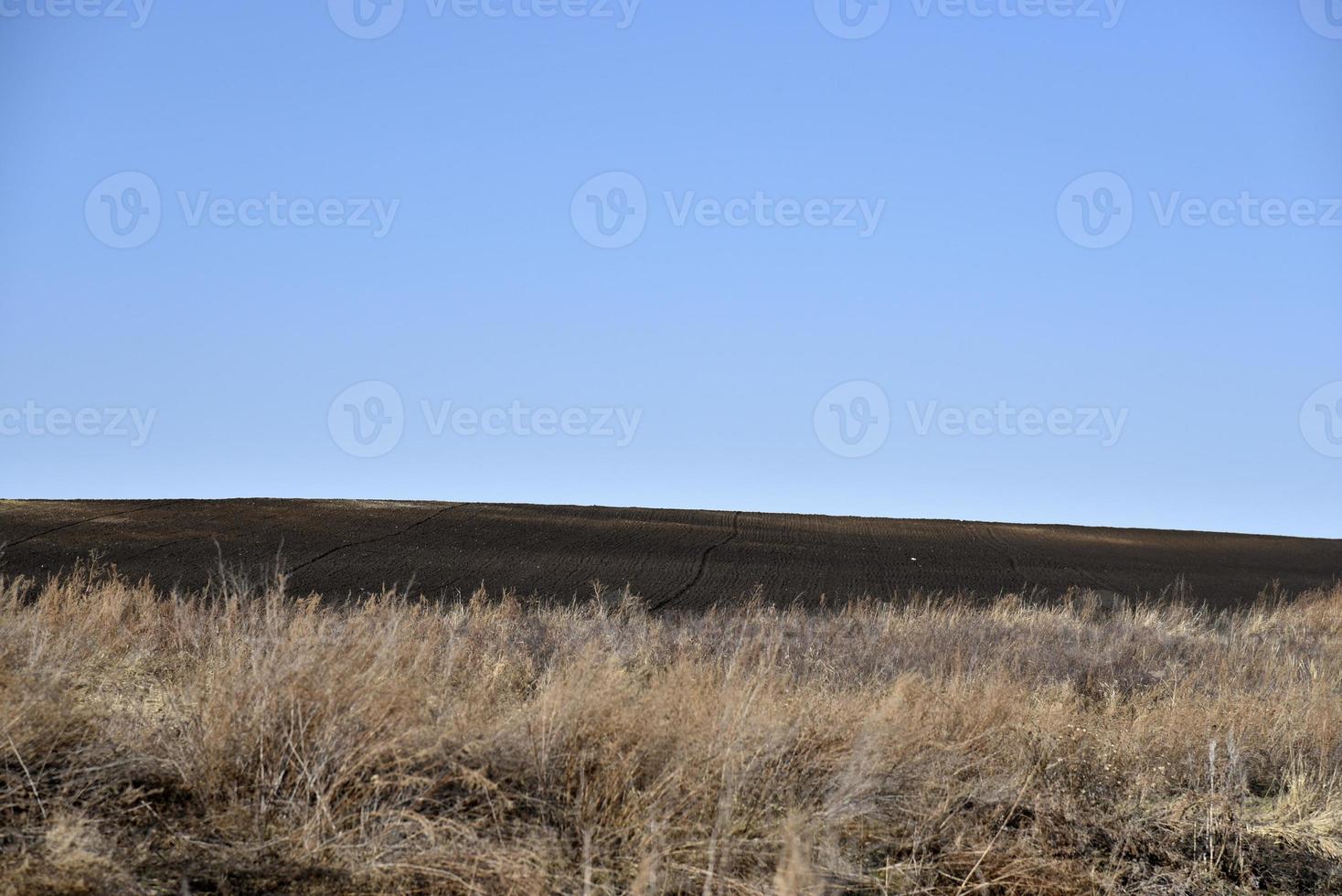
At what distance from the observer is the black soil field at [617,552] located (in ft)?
79.2

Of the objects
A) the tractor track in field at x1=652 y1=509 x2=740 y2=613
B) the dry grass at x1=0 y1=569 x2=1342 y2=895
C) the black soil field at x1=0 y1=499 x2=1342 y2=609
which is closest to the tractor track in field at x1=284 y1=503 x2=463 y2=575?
the black soil field at x1=0 y1=499 x2=1342 y2=609

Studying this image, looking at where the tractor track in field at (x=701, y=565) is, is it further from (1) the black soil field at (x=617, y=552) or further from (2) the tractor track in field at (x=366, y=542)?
(2) the tractor track in field at (x=366, y=542)

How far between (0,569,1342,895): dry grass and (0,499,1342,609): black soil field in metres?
→ 11.0

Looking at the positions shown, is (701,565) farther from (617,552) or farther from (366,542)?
(366,542)

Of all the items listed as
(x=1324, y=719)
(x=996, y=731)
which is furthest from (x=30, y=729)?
(x=1324, y=719)

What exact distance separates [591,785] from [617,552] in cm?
2628

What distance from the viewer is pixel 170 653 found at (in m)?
9.30

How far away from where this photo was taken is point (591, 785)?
5.45 meters

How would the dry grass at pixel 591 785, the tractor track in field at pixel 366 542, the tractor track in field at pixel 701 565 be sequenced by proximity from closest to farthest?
the dry grass at pixel 591 785 < the tractor track in field at pixel 701 565 < the tractor track in field at pixel 366 542

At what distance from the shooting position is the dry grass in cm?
477

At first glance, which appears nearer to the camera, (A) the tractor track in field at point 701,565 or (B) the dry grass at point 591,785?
(B) the dry grass at point 591,785

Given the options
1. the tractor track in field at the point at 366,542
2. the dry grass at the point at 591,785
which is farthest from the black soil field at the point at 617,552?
the dry grass at the point at 591,785

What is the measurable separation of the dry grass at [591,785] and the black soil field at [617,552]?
36.2 ft

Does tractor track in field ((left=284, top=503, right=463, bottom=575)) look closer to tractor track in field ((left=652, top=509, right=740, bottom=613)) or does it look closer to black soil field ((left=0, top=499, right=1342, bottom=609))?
black soil field ((left=0, top=499, right=1342, bottom=609))
